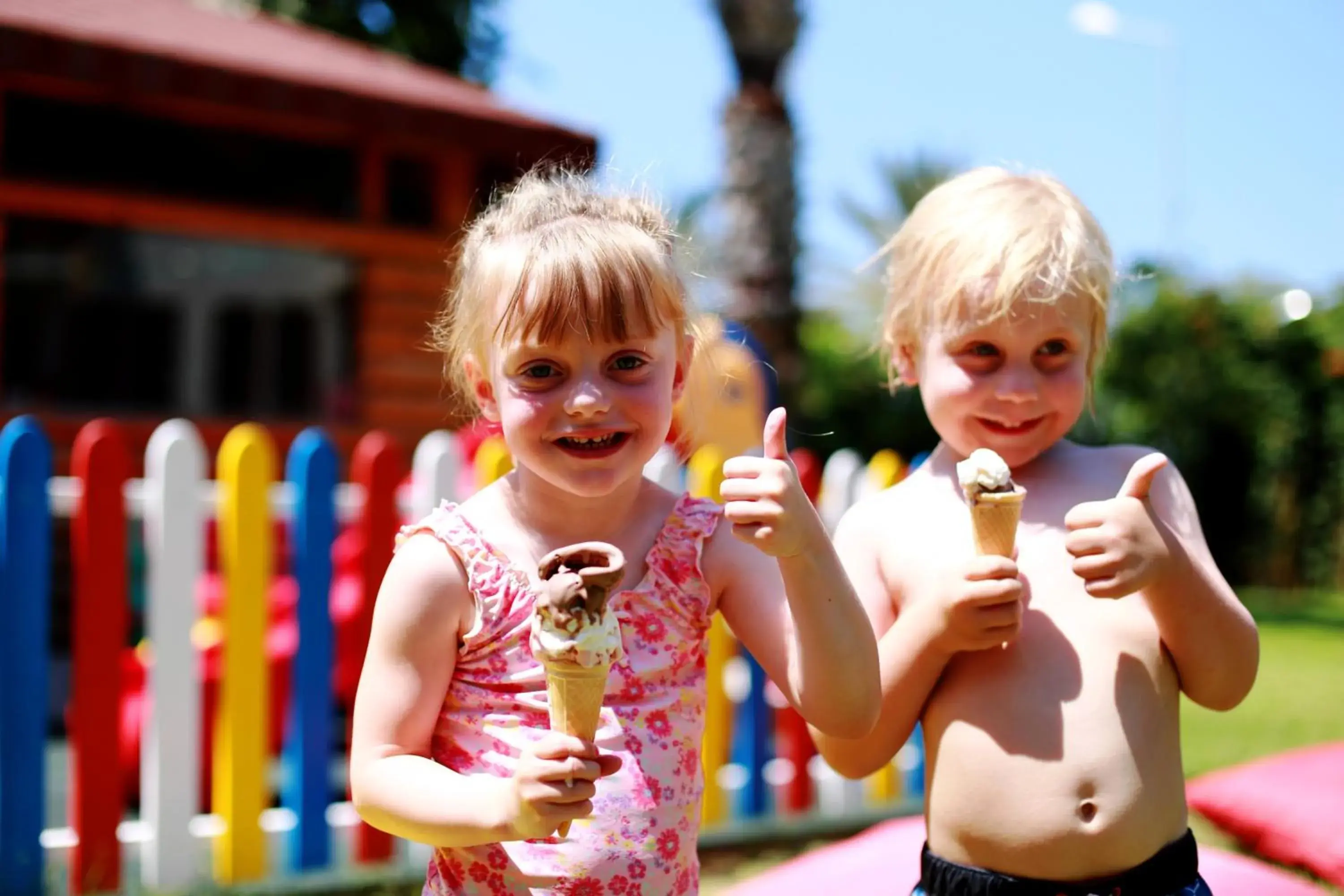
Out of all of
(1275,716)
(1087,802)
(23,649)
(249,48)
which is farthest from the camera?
(249,48)

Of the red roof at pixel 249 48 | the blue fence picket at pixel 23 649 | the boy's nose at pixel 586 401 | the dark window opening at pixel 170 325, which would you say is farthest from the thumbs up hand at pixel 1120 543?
the dark window opening at pixel 170 325

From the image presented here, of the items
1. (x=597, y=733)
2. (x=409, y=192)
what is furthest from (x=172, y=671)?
(x=409, y=192)

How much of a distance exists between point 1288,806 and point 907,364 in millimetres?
2862

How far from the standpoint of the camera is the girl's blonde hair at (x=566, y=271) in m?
1.73

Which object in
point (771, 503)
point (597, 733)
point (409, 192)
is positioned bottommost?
point (597, 733)

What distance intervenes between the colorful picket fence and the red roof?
577cm

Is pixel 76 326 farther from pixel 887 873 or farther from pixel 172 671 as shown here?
pixel 887 873

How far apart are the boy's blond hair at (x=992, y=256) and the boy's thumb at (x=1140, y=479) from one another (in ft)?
1.04

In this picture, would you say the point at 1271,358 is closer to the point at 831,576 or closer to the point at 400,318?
the point at 400,318

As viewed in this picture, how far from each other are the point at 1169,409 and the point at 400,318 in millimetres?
12774

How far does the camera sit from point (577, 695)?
1.49 m

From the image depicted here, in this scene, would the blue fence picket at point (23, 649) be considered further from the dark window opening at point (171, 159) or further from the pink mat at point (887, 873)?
the dark window opening at point (171, 159)

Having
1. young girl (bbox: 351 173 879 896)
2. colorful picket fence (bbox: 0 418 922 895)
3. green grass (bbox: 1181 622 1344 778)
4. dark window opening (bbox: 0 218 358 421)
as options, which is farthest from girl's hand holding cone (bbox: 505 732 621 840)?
dark window opening (bbox: 0 218 358 421)

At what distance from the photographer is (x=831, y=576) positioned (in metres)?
1.71
